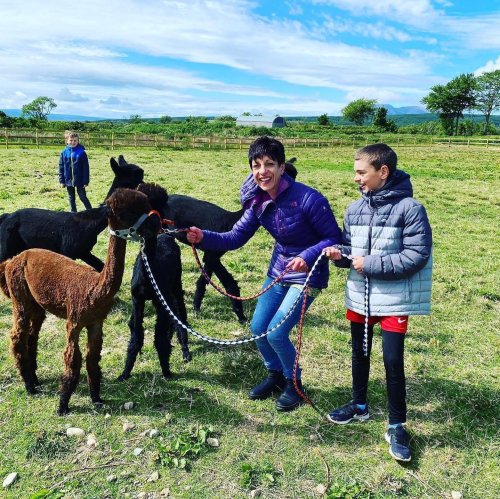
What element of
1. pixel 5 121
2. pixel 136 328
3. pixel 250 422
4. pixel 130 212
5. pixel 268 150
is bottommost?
pixel 250 422

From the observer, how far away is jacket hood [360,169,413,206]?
3238 millimetres

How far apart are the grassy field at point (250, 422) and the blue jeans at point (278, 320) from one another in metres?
0.51

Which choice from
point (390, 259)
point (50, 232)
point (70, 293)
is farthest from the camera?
point (50, 232)

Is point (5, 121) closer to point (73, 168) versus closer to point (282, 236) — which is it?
point (73, 168)

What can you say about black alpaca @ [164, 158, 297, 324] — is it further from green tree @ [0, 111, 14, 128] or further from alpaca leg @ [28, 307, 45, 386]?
green tree @ [0, 111, 14, 128]

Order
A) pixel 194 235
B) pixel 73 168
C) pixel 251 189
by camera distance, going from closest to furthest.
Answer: pixel 251 189
pixel 194 235
pixel 73 168

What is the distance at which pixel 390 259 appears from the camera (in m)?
3.17

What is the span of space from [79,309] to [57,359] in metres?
1.39

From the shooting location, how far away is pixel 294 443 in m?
3.60

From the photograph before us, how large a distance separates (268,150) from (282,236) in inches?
27.5

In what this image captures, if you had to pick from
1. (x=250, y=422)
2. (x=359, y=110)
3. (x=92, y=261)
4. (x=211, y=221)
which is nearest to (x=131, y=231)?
(x=250, y=422)

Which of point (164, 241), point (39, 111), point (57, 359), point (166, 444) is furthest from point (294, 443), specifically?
point (39, 111)

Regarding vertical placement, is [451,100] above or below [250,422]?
above

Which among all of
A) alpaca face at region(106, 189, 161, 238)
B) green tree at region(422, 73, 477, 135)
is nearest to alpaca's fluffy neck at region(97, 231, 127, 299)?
alpaca face at region(106, 189, 161, 238)
